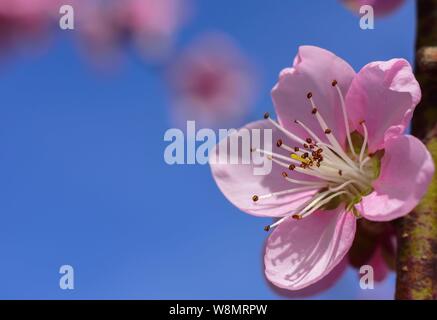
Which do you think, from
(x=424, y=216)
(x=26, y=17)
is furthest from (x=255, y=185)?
(x=26, y=17)

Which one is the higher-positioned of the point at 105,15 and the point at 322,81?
the point at 105,15

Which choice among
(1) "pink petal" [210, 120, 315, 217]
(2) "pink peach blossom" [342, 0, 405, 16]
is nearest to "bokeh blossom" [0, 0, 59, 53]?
(2) "pink peach blossom" [342, 0, 405, 16]

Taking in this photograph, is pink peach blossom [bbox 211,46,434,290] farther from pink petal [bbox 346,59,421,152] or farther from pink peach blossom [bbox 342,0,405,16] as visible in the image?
pink peach blossom [bbox 342,0,405,16]

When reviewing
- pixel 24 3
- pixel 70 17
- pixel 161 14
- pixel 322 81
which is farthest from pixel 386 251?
pixel 161 14

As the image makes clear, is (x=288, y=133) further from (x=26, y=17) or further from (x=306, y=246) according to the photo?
(x=26, y=17)

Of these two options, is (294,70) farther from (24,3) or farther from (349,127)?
(24,3)

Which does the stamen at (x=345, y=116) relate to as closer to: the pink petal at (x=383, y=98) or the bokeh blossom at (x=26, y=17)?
the pink petal at (x=383, y=98)
